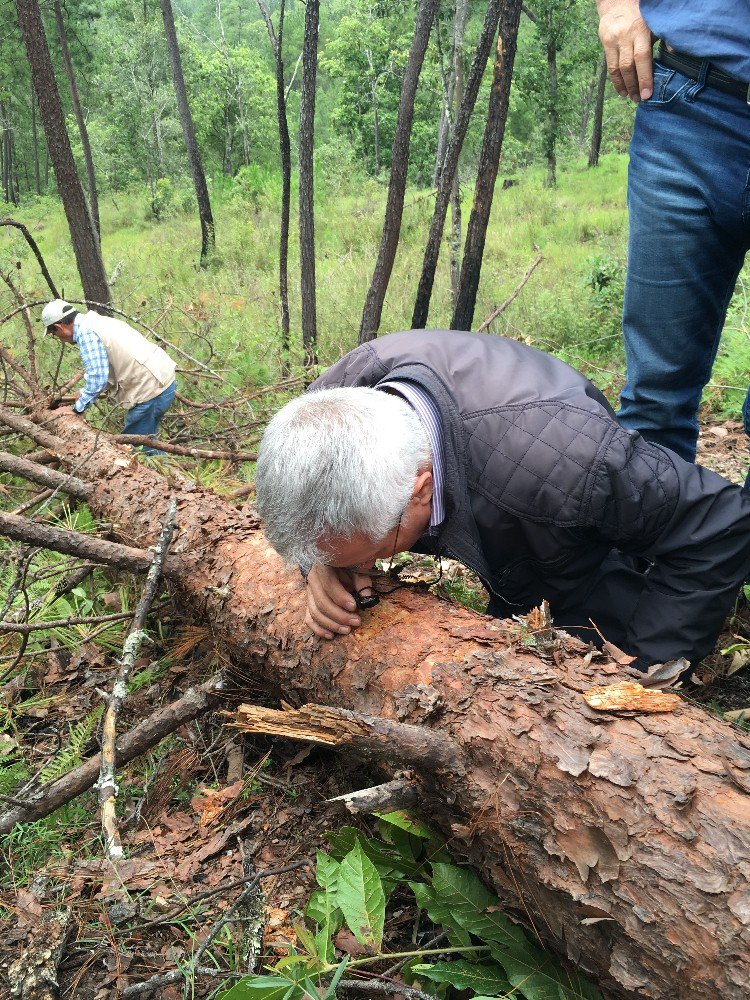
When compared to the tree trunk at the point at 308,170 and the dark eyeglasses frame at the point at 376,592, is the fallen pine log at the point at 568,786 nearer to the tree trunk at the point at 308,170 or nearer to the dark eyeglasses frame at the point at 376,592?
the dark eyeglasses frame at the point at 376,592

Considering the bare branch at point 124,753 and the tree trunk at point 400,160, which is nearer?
the bare branch at point 124,753

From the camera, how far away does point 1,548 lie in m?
3.29

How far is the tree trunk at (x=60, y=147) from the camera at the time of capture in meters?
4.67

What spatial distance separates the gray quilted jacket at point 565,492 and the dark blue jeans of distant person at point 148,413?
390 cm

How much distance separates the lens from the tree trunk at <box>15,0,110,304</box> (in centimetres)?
467

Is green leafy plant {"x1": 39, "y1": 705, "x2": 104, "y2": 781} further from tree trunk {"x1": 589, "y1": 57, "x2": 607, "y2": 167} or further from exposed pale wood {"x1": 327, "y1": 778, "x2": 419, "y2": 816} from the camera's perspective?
tree trunk {"x1": 589, "y1": 57, "x2": 607, "y2": 167}

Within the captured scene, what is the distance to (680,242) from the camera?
196cm

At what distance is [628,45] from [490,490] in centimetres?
133

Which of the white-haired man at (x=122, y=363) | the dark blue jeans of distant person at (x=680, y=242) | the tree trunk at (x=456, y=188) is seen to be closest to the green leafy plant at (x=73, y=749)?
the dark blue jeans of distant person at (x=680, y=242)

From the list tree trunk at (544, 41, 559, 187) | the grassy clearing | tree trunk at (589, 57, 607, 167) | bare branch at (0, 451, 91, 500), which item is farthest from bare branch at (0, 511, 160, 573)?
tree trunk at (589, 57, 607, 167)

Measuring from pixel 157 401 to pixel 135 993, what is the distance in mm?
4548

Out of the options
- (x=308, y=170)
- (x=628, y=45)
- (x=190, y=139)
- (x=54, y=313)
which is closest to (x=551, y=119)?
(x=190, y=139)

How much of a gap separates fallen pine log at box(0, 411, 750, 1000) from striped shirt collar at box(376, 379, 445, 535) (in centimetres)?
27

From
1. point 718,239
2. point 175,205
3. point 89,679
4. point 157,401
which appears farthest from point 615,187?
point 89,679
